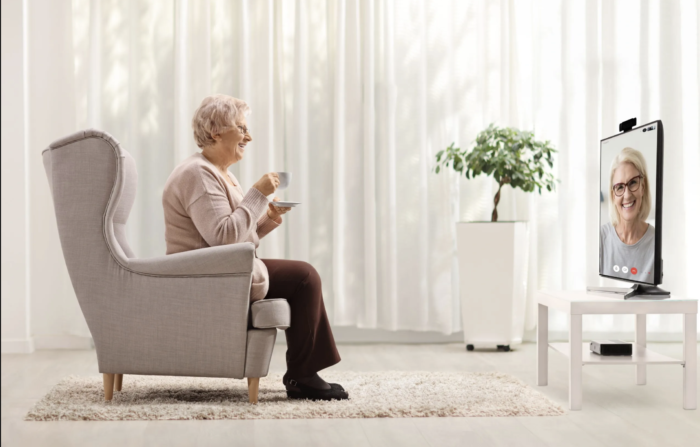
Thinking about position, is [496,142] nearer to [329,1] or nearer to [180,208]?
[329,1]

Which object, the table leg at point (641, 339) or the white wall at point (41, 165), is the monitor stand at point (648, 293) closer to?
the table leg at point (641, 339)

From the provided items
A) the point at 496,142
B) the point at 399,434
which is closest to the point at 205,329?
the point at 399,434

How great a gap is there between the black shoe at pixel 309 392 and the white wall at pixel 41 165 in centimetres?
174

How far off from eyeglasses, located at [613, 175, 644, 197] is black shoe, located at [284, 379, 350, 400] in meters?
1.24

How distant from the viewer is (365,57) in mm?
4059

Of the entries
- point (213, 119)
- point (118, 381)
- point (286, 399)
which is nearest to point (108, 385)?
point (118, 381)

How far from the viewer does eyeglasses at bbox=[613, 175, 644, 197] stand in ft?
8.52

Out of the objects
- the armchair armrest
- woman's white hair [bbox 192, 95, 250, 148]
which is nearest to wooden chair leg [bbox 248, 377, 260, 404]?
the armchair armrest

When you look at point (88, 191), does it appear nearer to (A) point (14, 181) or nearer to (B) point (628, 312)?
(A) point (14, 181)

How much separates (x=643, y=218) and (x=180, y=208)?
1.61m

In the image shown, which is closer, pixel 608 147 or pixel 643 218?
Result: pixel 643 218

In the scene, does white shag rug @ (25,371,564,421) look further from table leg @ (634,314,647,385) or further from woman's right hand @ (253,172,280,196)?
woman's right hand @ (253,172,280,196)

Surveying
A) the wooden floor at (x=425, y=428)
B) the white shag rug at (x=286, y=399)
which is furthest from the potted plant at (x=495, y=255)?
the wooden floor at (x=425, y=428)

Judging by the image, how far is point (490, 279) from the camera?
3789 mm
